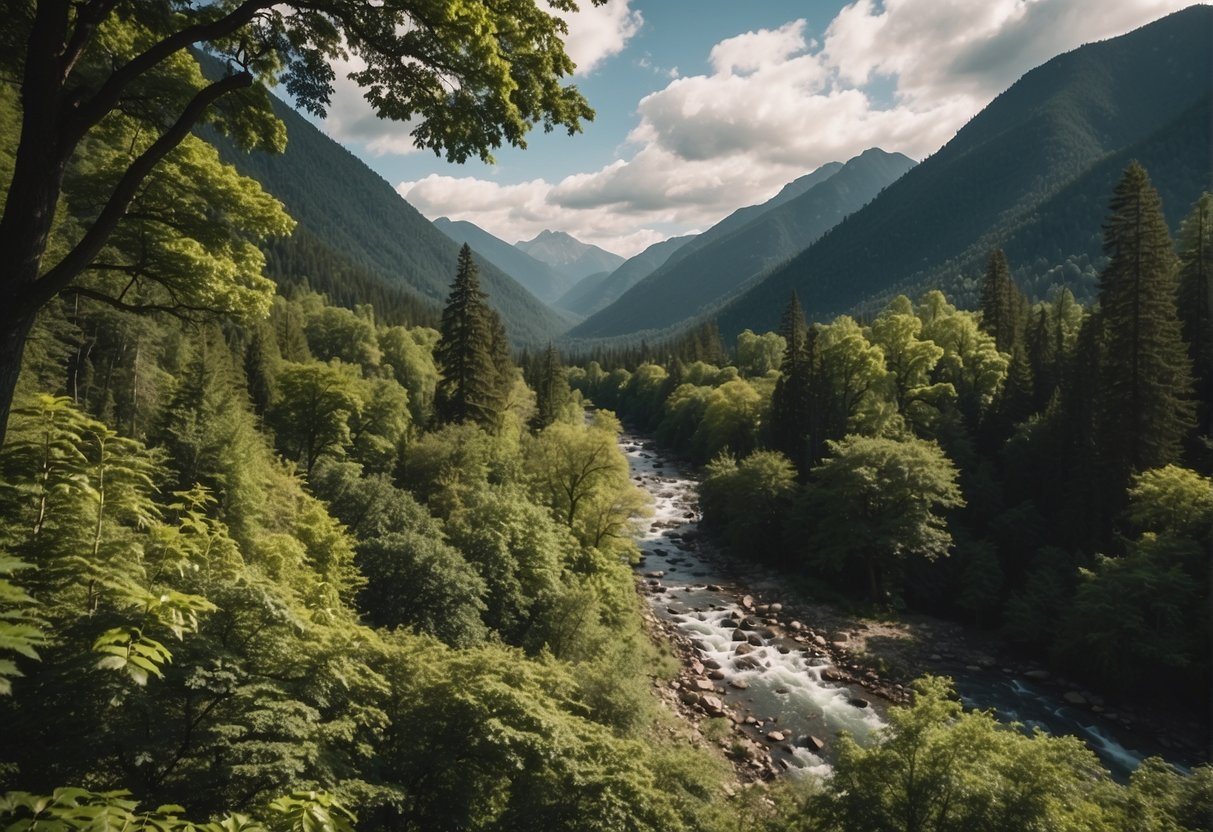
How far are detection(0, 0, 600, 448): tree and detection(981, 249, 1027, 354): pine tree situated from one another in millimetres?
60612

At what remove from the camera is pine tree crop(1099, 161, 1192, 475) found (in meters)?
29.0

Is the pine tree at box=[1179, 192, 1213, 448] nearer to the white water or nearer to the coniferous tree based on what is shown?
the coniferous tree

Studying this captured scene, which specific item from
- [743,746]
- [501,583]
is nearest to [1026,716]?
[743,746]

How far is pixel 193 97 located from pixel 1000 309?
64.3 m

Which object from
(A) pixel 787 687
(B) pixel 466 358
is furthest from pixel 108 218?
(B) pixel 466 358

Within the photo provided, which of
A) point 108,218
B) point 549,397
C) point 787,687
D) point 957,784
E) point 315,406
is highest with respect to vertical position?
point 108,218

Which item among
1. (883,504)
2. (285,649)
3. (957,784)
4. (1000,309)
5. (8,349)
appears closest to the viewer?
(8,349)

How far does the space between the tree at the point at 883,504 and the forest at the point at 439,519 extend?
0.73 feet

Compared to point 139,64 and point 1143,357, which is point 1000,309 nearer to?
point 1143,357

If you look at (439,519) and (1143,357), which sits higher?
(1143,357)

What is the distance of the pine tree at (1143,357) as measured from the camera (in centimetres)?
2900

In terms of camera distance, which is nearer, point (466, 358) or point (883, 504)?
point (883, 504)

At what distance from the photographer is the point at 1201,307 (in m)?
34.0

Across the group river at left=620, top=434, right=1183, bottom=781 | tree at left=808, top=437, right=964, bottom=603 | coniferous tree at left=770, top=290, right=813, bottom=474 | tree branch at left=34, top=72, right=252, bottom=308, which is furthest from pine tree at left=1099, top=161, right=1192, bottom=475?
tree branch at left=34, top=72, right=252, bottom=308
